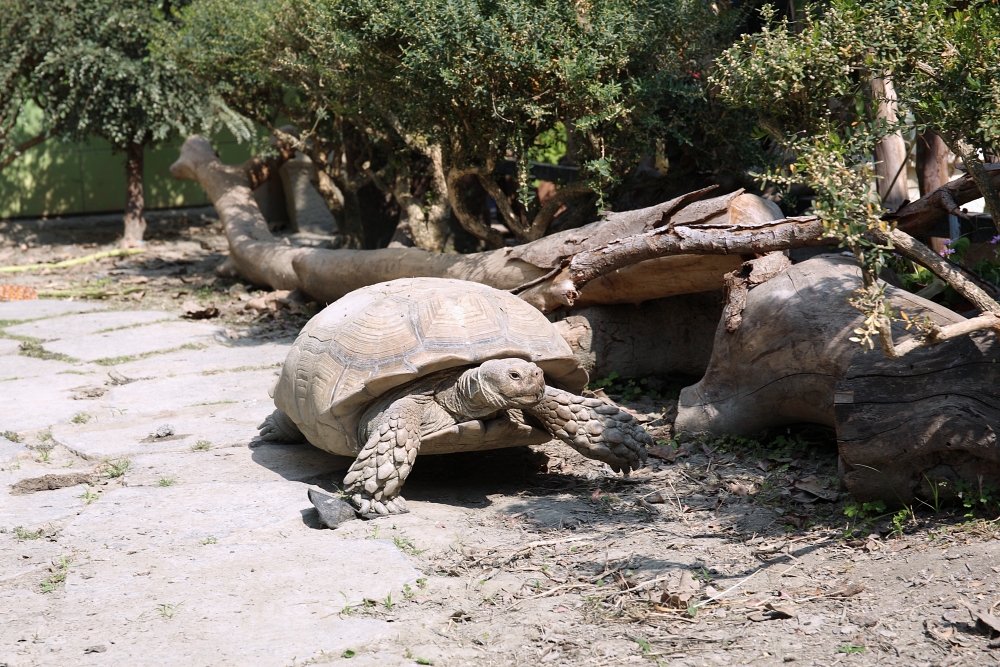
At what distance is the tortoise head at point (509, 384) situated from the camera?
3.45 meters

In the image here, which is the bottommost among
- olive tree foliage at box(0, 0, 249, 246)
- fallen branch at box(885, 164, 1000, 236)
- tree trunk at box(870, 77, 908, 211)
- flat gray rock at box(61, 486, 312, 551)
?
flat gray rock at box(61, 486, 312, 551)

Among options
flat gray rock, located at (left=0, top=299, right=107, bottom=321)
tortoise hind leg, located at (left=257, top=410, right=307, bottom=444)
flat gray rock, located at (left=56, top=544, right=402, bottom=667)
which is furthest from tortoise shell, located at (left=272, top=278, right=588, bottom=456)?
flat gray rock, located at (left=0, top=299, right=107, bottom=321)

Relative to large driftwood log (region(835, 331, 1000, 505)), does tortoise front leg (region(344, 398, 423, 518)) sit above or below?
below

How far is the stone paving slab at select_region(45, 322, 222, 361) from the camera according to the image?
636 centimetres

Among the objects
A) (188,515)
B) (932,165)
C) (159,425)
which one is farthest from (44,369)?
(932,165)

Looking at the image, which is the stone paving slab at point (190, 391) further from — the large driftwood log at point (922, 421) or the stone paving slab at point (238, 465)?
the large driftwood log at point (922, 421)

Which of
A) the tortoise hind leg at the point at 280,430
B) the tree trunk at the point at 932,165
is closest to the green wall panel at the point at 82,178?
the tortoise hind leg at the point at 280,430

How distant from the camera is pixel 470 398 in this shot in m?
3.55

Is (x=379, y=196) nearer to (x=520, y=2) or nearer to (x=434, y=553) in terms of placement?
(x=520, y=2)

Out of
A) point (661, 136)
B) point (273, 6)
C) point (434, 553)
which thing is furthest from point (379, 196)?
point (434, 553)

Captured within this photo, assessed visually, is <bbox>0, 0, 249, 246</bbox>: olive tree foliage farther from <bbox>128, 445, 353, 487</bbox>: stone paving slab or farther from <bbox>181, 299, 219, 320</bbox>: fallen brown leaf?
<bbox>128, 445, 353, 487</bbox>: stone paving slab

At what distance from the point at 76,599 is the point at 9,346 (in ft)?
14.6

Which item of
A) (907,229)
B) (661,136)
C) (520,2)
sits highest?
(520,2)

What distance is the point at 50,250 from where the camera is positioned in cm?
1155
